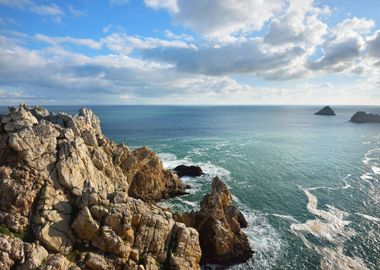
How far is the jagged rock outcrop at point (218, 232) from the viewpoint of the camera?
141ft

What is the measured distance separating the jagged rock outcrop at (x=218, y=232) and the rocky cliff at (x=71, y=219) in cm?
16

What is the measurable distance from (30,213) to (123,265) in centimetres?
1166

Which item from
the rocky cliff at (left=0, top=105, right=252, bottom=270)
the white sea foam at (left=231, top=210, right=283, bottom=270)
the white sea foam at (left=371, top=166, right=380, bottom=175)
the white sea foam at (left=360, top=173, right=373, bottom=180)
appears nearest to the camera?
the rocky cliff at (left=0, top=105, right=252, bottom=270)

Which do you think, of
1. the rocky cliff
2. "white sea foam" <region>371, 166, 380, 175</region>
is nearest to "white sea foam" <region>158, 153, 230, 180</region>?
the rocky cliff

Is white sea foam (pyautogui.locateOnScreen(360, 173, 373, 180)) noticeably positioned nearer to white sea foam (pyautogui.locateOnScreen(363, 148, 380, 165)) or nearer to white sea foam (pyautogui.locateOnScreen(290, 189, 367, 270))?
white sea foam (pyautogui.locateOnScreen(363, 148, 380, 165))

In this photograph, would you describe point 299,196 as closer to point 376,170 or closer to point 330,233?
point 330,233

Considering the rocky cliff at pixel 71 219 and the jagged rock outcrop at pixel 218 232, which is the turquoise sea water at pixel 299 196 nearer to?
the jagged rock outcrop at pixel 218 232

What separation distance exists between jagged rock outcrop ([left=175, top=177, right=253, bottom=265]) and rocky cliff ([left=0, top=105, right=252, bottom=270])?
159 millimetres

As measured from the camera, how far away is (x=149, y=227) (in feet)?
117

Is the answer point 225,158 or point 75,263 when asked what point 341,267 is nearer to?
point 75,263

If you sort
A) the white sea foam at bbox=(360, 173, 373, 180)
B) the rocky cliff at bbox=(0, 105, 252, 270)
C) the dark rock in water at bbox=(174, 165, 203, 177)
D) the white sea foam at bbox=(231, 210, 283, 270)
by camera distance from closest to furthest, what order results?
the rocky cliff at bbox=(0, 105, 252, 270)
the white sea foam at bbox=(231, 210, 283, 270)
the white sea foam at bbox=(360, 173, 373, 180)
the dark rock in water at bbox=(174, 165, 203, 177)

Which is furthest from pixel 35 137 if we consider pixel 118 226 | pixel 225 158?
pixel 225 158

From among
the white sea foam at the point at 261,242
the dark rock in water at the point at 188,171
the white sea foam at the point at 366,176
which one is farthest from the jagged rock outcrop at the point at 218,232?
the white sea foam at the point at 366,176

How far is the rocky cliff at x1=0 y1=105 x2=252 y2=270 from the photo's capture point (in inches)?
1159
